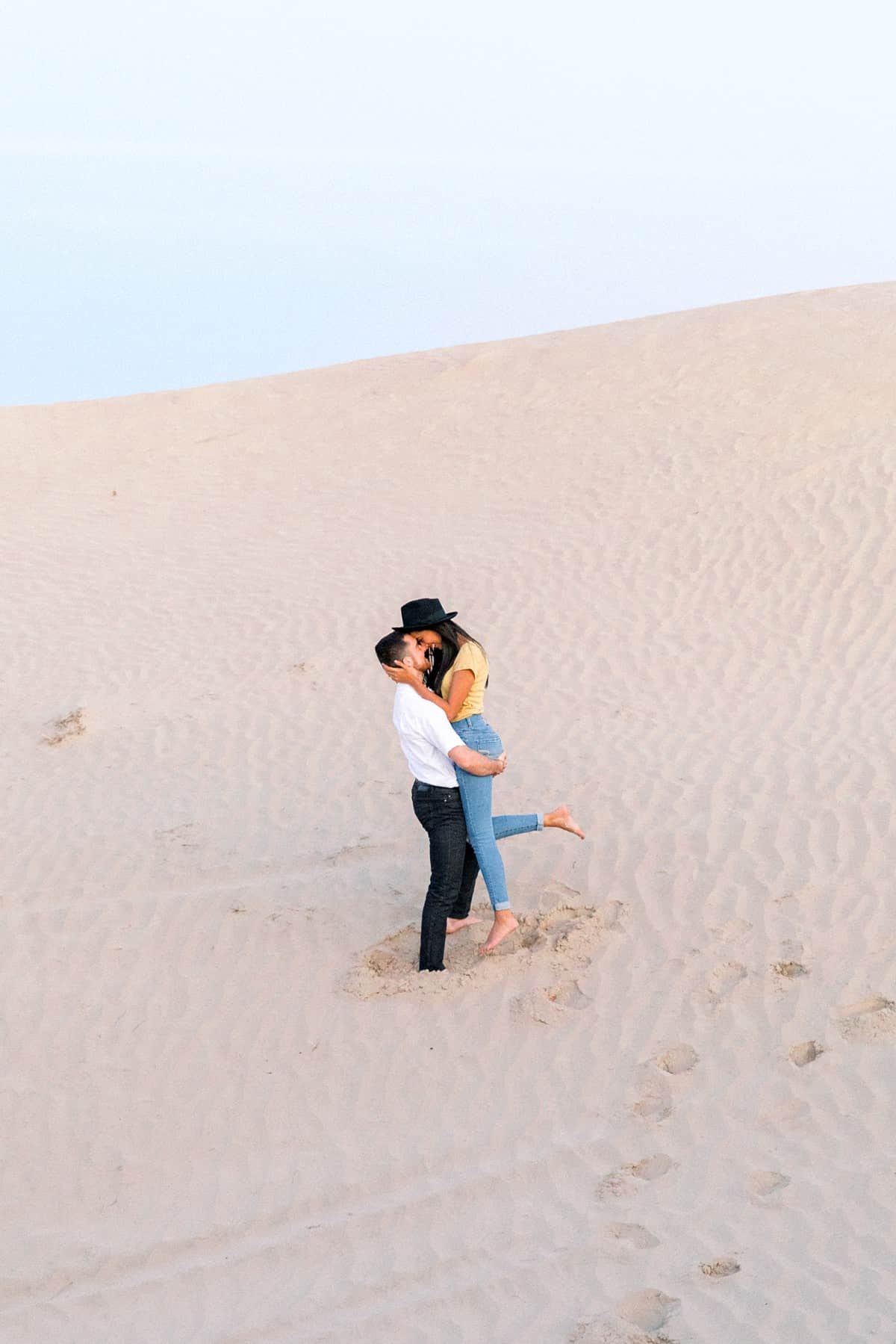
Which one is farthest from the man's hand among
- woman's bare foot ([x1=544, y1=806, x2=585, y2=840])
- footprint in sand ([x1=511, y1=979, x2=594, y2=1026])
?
footprint in sand ([x1=511, y1=979, x2=594, y2=1026])

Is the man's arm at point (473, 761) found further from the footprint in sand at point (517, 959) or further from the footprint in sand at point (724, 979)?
the footprint in sand at point (724, 979)

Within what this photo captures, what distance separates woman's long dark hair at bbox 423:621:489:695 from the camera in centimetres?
535

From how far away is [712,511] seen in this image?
45.3 ft

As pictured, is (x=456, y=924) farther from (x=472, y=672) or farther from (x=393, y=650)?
(x=393, y=650)

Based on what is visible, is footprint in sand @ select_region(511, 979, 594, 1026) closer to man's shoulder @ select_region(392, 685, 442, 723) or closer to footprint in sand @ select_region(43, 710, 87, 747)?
man's shoulder @ select_region(392, 685, 442, 723)

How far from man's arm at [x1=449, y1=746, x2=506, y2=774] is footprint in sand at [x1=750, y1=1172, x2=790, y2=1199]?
192cm

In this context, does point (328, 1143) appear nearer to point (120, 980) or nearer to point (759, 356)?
point (120, 980)

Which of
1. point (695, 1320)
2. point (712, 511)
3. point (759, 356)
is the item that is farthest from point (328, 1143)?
point (759, 356)

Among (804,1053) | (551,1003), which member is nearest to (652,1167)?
(804,1053)

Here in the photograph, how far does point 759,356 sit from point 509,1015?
15056 millimetres

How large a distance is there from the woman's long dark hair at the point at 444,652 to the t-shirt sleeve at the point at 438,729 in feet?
0.62

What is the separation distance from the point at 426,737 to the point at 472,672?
367mm

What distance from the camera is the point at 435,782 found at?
5492 millimetres

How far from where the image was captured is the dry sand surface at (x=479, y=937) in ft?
13.7
